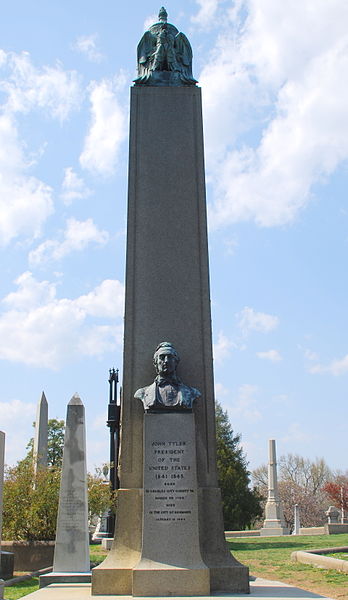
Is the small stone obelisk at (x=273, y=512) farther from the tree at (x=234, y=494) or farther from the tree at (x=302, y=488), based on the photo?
the tree at (x=302, y=488)

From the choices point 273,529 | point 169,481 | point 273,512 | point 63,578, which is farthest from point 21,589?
point 273,512

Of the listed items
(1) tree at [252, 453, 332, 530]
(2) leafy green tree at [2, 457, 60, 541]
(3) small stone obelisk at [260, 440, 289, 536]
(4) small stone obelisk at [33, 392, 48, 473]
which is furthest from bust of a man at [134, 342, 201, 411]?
(1) tree at [252, 453, 332, 530]

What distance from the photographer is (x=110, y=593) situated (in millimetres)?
9180

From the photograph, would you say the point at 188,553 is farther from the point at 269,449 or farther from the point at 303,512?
the point at 303,512

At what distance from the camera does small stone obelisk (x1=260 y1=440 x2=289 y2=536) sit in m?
39.2

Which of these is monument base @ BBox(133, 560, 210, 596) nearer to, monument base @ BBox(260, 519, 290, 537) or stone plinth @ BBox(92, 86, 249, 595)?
stone plinth @ BBox(92, 86, 249, 595)

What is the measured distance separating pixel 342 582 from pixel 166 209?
859cm

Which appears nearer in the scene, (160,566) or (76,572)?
(160,566)

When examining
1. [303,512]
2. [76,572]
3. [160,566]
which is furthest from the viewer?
[303,512]

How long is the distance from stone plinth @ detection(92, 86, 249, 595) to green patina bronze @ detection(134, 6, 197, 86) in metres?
0.26

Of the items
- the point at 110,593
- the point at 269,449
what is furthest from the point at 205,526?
the point at 269,449

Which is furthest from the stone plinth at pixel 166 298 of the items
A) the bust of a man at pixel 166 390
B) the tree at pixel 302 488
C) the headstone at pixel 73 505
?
the tree at pixel 302 488

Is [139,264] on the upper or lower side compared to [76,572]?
upper

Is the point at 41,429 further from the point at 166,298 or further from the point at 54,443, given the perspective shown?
the point at 166,298
